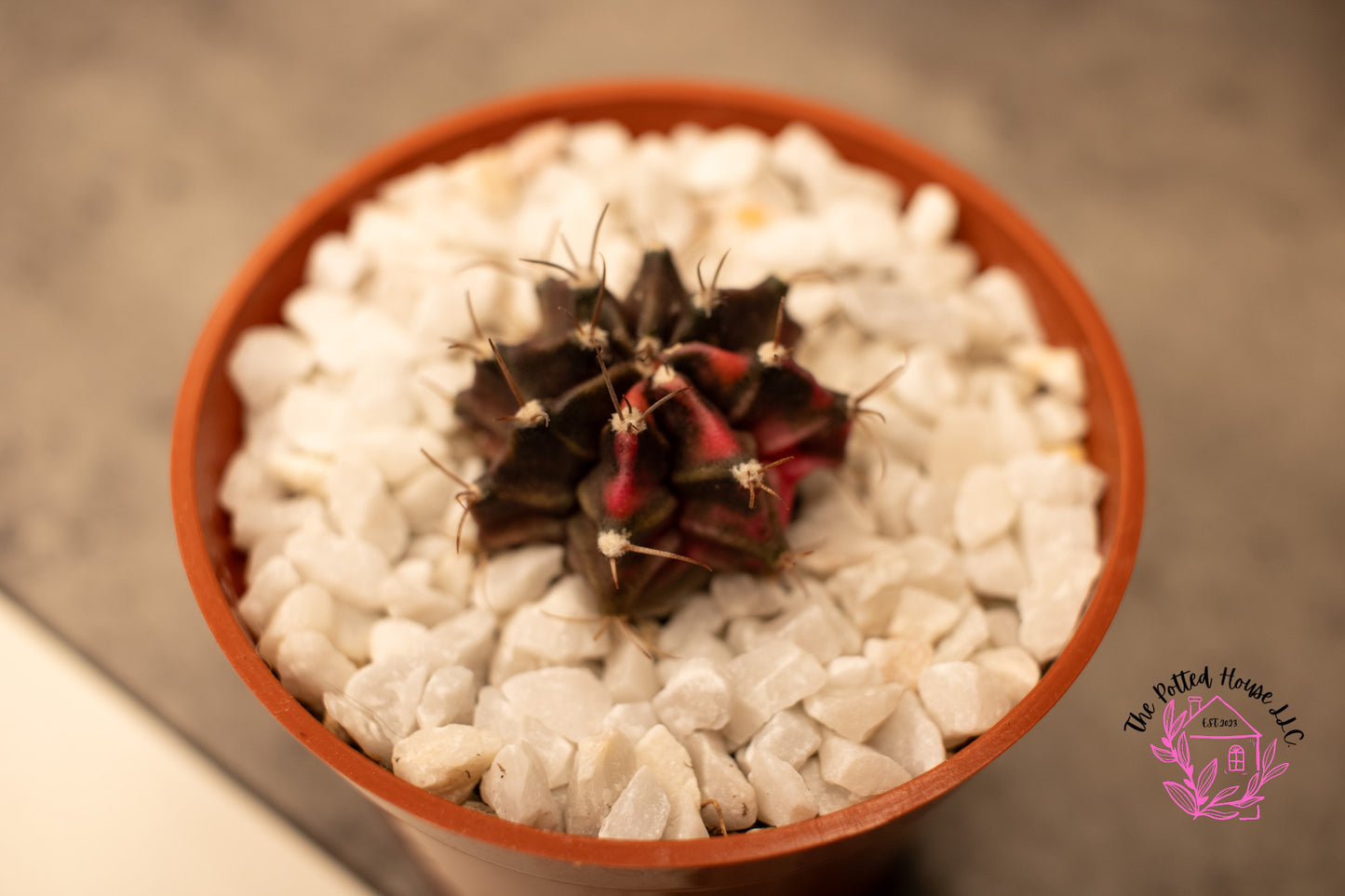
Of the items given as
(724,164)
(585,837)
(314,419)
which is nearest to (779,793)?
(585,837)

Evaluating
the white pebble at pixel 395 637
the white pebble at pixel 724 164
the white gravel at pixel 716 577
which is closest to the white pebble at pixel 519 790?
the white gravel at pixel 716 577

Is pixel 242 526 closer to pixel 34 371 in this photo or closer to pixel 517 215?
pixel 517 215

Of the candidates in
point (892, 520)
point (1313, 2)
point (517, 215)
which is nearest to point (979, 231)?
point (892, 520)

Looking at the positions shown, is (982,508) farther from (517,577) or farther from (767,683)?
(517,577)

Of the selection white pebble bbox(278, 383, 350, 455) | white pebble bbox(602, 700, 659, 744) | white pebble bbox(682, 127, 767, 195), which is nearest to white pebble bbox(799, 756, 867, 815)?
white pebble bbox(602, 700, 659, 744)

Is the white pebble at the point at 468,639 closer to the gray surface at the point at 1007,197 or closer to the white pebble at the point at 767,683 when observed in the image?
the white pebble at the point at 767,683

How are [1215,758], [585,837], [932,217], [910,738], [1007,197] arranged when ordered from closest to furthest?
[585,837], [910,738], [1215,758], [932,217], [1007,197]
